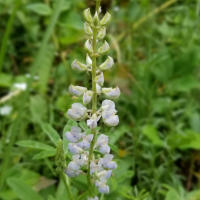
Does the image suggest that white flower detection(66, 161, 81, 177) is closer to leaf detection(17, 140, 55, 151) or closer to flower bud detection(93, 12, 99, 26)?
leaf detection(17, 140, 55, 151)

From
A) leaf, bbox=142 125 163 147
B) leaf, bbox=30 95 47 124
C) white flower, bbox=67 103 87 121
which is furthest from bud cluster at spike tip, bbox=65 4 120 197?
leaf, bbox=30 95 47 124

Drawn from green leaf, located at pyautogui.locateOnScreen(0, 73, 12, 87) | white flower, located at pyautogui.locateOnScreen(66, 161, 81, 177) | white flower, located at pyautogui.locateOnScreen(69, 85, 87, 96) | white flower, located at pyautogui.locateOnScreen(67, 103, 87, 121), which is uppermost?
green leaf, located at pyautogui.locateOnScreen(0, 73, 12, 87)

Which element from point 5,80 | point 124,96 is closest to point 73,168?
point 124,96

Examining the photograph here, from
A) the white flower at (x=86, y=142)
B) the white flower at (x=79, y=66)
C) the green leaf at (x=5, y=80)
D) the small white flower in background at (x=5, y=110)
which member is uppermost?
the green leaf at (x=5, y=80)

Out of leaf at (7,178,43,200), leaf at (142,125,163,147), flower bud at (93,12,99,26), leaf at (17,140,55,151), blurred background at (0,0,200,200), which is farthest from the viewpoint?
leaf at (142,125,163,147)

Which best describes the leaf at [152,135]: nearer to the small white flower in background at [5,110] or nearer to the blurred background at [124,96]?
the blurred background at [124,96]

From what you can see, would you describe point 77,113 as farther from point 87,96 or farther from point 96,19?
point 96,19

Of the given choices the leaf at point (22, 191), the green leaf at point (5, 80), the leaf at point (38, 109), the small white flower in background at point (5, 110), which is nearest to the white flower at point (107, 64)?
the leaf at point (22, 191)
